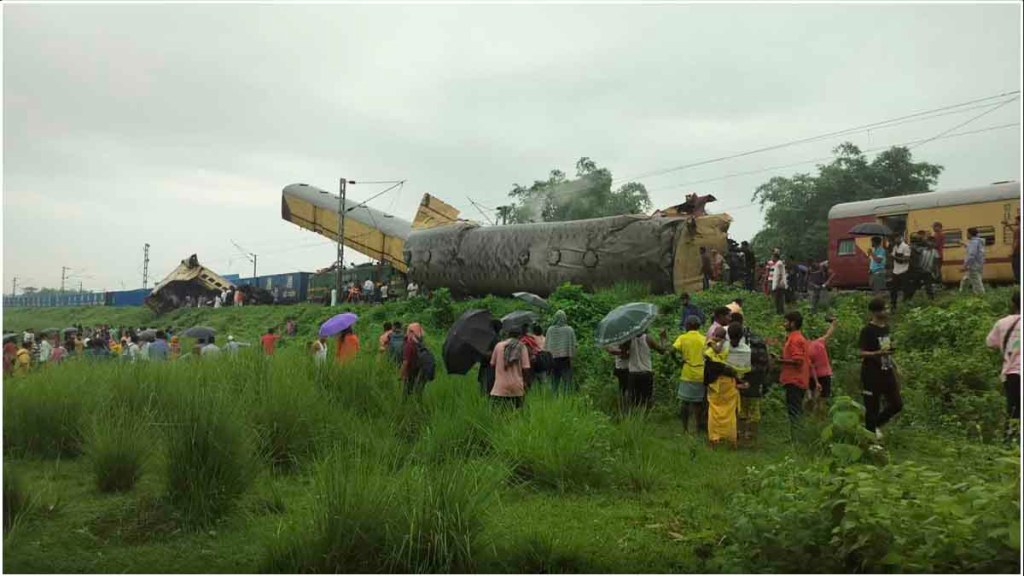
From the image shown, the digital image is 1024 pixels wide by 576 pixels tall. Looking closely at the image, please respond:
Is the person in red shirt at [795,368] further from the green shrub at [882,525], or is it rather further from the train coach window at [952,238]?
the train coach window at [952,238]

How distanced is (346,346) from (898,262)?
28.6ft

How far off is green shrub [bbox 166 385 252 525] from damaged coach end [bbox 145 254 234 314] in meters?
29.6

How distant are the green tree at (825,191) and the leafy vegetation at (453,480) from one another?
2366 centimetres

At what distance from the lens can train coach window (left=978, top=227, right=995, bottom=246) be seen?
13.8 m

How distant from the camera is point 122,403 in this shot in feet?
21.4

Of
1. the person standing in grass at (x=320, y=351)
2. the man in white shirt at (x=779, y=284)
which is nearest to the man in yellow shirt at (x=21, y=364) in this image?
the person standing in grass at (x=320, y=351)

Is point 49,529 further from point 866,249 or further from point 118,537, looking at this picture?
point 866,249

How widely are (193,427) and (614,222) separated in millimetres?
12651

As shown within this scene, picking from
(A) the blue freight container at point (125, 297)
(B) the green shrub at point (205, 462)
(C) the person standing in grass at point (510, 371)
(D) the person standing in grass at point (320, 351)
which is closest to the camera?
(B) the green shrub at point (205, 462)

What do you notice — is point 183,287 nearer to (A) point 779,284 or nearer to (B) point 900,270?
(A) point 779,284

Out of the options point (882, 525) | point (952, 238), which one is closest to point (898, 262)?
point (952, 238)

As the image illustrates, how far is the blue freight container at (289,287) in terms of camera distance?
33.9m

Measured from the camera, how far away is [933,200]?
14.8 m

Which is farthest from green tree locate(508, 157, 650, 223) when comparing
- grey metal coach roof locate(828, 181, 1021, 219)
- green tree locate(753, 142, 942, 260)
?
grey metal coach roof locate(828, 181, 1021, 219)
